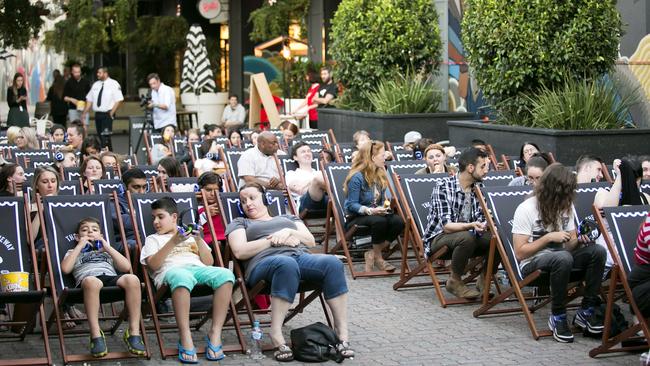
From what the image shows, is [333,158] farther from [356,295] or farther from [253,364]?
[253,364]

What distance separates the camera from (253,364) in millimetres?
7730

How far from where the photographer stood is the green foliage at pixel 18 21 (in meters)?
26.5

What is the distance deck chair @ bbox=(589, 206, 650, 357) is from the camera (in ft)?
25.4

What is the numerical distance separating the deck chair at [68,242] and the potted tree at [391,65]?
10.0m

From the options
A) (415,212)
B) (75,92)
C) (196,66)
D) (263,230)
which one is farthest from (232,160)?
(196,66)

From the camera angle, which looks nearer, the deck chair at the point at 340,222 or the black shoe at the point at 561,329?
the black shoe at the point at 561,329

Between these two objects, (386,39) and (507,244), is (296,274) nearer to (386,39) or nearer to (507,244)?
(507,244)

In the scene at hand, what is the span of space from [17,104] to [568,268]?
16.6 m

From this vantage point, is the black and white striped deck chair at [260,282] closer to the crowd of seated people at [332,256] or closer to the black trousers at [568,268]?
the crowd of seated people at [332,256]

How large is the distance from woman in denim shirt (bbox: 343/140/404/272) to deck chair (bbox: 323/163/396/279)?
8cm

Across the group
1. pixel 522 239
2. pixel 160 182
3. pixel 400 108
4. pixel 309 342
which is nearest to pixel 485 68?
pixel 400 108

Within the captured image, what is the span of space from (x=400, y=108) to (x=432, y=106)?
0.52 meters

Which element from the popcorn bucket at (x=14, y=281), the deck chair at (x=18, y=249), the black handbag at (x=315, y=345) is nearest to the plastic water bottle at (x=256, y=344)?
the black handbag at (x=315, y=345)

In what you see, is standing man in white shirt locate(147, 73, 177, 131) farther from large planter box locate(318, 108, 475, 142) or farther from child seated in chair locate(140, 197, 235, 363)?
child seated in chair locate(140, 197, 235, 363)
